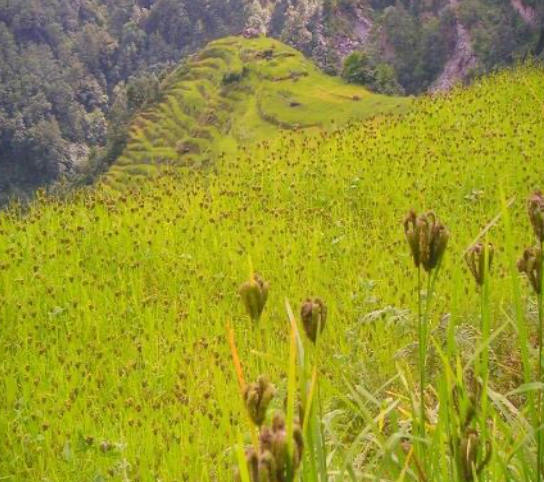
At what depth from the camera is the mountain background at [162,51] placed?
278 ft

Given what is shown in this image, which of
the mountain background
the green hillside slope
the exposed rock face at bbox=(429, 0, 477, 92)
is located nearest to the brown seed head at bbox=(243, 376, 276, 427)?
the mountain background

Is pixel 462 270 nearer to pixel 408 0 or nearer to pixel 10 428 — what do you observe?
pixel 10 428

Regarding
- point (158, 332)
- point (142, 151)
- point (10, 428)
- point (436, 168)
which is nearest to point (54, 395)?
point (10, 428)

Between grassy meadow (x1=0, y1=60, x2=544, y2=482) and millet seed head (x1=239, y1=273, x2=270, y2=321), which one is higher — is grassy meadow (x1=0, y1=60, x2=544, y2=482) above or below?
below

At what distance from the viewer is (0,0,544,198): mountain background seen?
84.6 metres

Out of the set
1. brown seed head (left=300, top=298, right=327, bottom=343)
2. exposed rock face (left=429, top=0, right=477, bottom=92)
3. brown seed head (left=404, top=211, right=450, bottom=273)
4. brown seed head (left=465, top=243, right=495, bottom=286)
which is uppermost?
exposed rock face (left=429, top=0, right=477, bottom=92)

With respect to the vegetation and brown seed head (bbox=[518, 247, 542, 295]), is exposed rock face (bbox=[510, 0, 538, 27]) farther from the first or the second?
the vegetation

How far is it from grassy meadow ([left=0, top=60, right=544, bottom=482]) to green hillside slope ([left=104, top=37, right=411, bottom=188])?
58.7 meters

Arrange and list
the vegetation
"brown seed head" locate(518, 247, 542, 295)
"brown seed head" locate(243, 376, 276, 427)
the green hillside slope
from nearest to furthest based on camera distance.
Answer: "brown seed head" locate(243, 376, 276, 427)
"brown seed head" locate(518, 247, 542, 295)
the green hillside slope
the vegetation

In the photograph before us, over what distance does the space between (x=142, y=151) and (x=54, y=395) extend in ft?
291

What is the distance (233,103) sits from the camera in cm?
9644

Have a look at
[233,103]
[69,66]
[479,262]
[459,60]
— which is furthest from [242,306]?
[69,66]

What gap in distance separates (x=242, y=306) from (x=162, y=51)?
617 feet

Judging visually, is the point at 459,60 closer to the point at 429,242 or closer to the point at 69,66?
the point at 429,242
